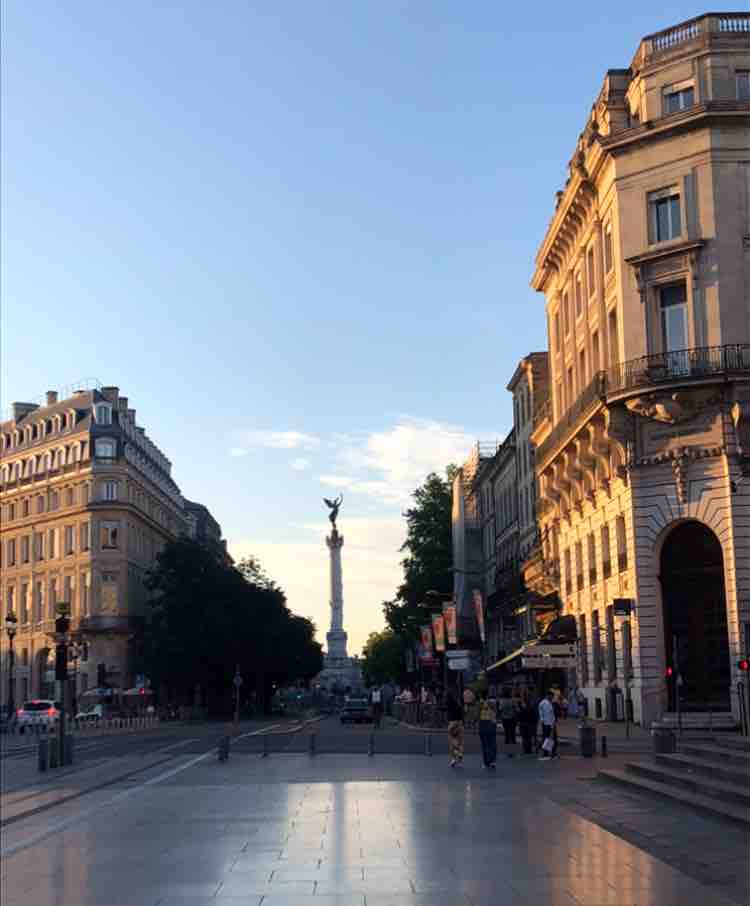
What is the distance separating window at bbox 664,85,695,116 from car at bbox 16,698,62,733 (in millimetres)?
46937

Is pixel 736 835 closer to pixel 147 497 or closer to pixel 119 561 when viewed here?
pixel 119 561

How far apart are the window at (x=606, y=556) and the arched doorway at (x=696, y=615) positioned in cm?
477

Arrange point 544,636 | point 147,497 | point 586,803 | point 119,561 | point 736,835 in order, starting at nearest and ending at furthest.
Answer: point 736,835, point 586,803, point 544,636, point 119,561, point 147,497

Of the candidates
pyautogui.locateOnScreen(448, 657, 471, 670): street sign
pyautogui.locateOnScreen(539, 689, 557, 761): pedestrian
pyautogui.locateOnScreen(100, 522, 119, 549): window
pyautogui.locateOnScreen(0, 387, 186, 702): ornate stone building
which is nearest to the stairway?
pyautogui.locateOnScreen(539, 689, 557, 761): pedestrian

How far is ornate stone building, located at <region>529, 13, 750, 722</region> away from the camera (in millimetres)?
40562

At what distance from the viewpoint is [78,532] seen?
335ft

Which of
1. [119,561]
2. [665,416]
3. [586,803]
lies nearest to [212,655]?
[119,561]

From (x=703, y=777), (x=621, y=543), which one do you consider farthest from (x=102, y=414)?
(x=703, y=777)

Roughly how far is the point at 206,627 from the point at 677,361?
56.3m

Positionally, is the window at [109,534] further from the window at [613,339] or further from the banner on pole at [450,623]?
the window at [613,339]

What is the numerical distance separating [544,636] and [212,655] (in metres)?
42.1

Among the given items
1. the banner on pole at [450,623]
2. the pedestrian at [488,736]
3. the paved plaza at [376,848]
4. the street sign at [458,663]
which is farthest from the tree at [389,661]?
the paved plaza at [376,848]

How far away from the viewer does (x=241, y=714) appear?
348ft

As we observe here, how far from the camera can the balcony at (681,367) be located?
40.1 meters
